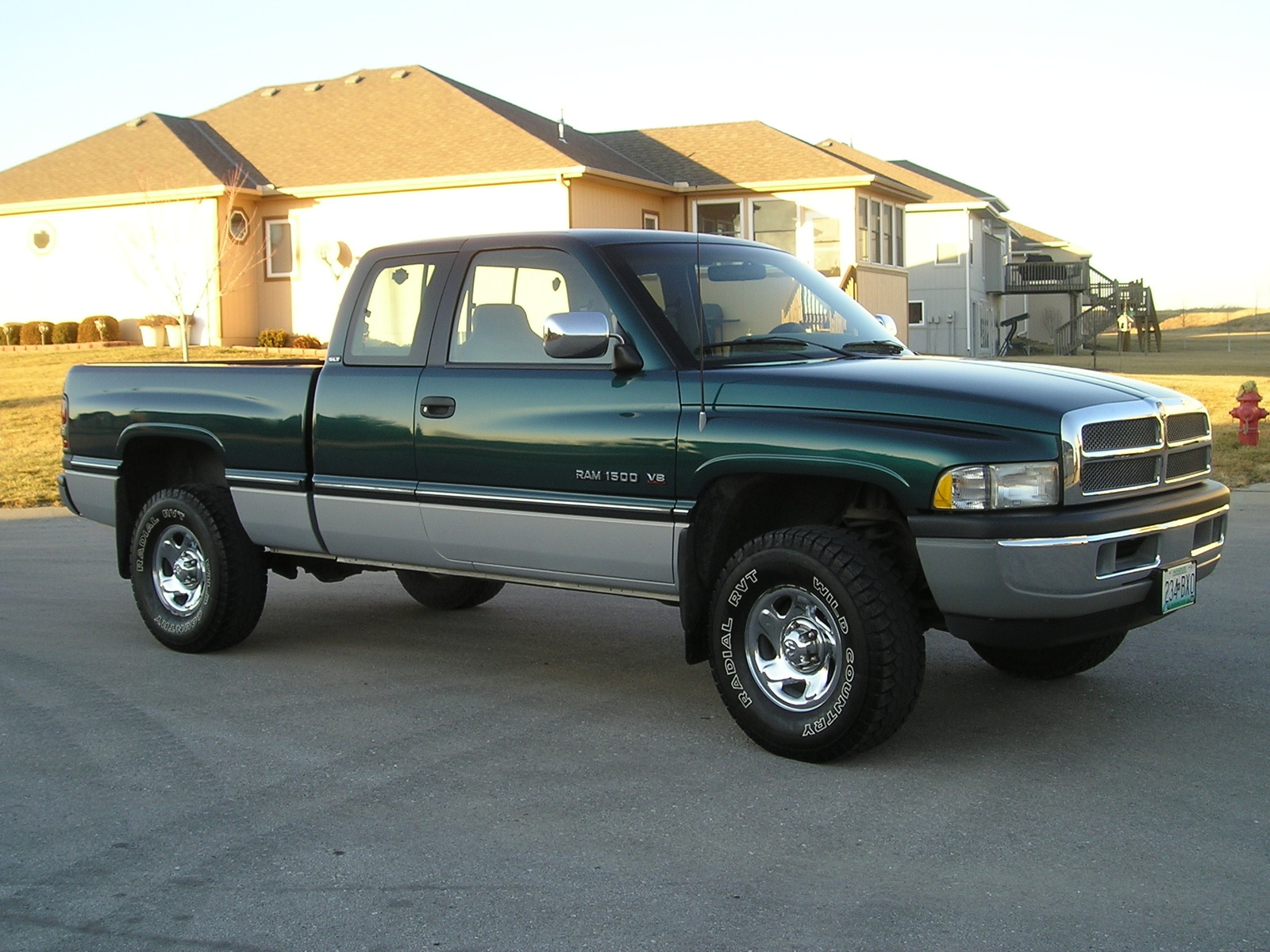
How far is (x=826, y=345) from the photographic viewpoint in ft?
20.0

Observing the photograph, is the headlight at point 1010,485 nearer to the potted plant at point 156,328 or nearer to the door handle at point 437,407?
the door handle at point 437,407

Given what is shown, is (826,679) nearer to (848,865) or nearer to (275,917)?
(848,865)

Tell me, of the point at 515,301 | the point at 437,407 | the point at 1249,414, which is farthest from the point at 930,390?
the point at 1249,414

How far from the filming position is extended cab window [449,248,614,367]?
6109 millimetres

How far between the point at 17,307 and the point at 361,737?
3284 centimetres

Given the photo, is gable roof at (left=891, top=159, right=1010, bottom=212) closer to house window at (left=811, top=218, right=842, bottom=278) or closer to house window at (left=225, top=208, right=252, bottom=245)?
house window at (left=811, top=218, right=842, bottom=278)

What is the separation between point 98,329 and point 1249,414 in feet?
85.8

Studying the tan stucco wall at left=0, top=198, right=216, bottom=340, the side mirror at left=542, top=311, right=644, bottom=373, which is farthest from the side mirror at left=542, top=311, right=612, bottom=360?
the tan stucco wall at left=0, top=198, right=216, bottom=340

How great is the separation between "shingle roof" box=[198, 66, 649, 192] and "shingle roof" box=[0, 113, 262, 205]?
0.97m

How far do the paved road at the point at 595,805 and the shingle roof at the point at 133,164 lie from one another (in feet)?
89.4


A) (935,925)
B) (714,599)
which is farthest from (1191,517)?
(935,925)

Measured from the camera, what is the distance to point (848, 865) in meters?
4.25

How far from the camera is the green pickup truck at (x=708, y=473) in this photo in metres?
4.93

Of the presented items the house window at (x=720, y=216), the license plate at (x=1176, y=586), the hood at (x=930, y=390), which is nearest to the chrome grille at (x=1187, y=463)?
the hood at (x=930, y=390)
